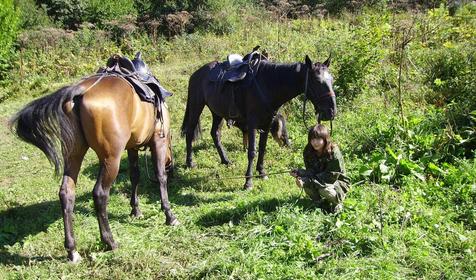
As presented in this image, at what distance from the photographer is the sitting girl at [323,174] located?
179 inches

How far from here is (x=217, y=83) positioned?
6727 millimetres

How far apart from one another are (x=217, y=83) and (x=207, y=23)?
422 inches

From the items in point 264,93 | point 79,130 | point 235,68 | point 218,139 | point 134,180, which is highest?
point 235,68

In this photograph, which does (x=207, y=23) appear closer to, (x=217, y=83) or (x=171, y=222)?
(x=217, y=83)

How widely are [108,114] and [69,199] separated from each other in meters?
0.93

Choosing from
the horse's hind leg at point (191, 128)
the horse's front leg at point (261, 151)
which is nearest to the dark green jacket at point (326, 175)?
the horse's front leg at point (261, 151)

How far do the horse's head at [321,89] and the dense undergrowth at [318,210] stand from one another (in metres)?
0.88

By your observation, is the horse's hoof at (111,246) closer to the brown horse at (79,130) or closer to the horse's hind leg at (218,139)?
the brown horse at (79,130)

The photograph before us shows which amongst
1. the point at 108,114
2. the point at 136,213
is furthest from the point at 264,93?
the point at 108,114

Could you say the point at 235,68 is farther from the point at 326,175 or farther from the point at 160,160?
the point at 326,175

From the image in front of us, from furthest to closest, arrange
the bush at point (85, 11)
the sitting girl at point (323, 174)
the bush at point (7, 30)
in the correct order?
1. the bush at point (85, 11)
2. the bush at point (7, 30)
3. the sitting girl at point (323, 174)

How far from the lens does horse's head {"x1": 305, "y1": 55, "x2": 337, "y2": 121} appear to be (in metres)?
5.34

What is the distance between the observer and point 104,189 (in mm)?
4316

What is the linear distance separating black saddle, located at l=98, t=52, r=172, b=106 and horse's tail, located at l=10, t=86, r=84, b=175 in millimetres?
839
